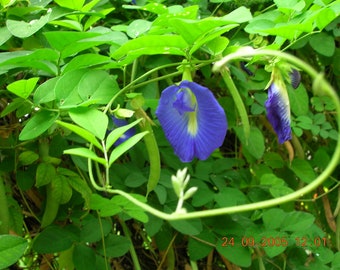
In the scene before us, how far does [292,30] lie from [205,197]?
1.46ft

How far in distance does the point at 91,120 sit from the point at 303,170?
771 mm

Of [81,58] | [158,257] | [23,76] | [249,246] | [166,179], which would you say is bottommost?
[158,257]

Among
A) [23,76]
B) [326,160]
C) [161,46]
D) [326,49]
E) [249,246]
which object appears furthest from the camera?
[326,160]

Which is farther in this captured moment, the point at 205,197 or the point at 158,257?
the point at 158,257

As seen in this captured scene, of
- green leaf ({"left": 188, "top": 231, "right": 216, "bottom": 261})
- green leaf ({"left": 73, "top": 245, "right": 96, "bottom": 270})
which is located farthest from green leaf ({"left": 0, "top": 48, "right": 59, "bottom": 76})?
green leaf ({"left": 188, "top": 231, "right": 216, "bottom": 261})

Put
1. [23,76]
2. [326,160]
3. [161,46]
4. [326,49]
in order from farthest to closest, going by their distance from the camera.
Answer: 1. [326,160]
2. [326,49]
3. [23,76]
4. [161,46]

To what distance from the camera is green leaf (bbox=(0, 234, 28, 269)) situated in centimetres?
71

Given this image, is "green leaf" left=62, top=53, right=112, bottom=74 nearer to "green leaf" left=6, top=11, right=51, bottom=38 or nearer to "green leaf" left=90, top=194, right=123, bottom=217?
"green leaf" left=6, top=11, right=51, bottom=38

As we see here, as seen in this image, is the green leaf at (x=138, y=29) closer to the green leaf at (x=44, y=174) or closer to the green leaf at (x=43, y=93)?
the green leaf at (x=43, y=93)

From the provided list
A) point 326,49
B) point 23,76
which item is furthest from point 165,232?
point 326,49

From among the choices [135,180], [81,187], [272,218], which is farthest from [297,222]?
[81,187]

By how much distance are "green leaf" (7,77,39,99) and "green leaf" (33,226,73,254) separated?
294mm

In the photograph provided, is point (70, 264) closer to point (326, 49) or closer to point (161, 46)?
point (161, 46)

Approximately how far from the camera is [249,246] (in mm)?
1039
